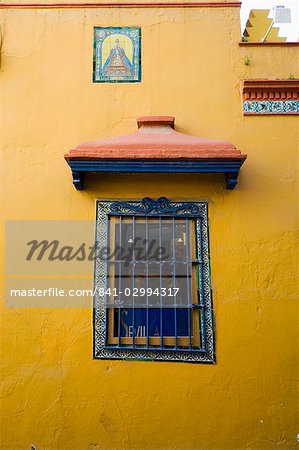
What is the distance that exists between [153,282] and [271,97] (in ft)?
8.45

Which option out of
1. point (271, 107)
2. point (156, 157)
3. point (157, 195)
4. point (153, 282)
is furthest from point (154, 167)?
point (271, 107)

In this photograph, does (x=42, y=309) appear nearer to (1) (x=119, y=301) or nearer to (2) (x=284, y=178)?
(1) (x=119, y=301)

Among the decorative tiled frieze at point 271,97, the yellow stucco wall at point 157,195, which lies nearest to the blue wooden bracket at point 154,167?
the yellow stucco wall at point 157,195

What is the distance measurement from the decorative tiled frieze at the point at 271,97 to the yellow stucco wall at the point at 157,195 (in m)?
0.12

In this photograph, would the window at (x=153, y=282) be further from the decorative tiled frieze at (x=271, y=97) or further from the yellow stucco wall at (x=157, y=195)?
the decorative tiled frieze at (x=271, y=97)

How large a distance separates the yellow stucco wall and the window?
13 centimetres

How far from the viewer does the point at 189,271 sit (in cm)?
454

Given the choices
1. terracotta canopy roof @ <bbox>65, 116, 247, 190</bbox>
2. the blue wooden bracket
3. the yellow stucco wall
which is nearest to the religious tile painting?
the yellow stucco wall

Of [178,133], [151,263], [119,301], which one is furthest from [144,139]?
[119,301]

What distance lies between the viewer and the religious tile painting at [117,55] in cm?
518

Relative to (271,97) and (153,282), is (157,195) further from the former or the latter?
(271,97)

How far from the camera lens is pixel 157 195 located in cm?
475

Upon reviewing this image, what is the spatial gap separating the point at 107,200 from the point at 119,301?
3.61 ft

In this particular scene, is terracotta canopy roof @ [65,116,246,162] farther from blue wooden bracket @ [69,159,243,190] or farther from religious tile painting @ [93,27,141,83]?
religious tile painting @ [93,27,141,83]
